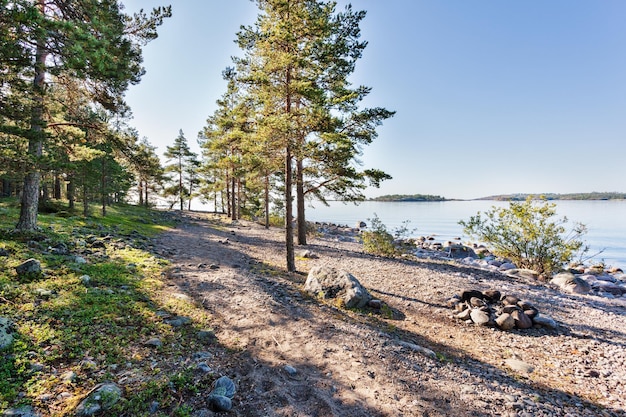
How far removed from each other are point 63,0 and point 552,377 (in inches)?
614

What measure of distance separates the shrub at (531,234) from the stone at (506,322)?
805cm

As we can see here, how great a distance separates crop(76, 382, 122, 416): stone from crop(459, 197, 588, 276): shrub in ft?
52.3

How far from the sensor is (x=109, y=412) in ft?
10.2

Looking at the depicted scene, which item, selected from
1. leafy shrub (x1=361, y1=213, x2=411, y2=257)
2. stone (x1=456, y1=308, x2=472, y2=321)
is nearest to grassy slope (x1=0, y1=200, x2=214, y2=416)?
stone (x1=456, y1=308, x2=472, y2=321)

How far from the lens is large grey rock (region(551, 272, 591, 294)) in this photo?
36.4ft

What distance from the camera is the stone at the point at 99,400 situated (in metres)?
3.09

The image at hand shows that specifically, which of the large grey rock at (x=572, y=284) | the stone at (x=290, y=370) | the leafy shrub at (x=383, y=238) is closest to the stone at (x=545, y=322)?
the large grey rock at (x=572, y=284)

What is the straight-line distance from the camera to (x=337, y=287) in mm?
8273

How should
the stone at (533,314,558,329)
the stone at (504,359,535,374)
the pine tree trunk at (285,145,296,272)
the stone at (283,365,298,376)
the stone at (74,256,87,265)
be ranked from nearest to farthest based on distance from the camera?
the stone at (283,365,298,376), the stone at (504,359,535,374), the stone at (533,314,558,329), the stone at (74,256,87,265), the pine tree trunk at (285,145,296,272)

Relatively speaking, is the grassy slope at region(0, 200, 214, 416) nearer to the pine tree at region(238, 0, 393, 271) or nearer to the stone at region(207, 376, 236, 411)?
the stone at region(207, 376, 236, 411)

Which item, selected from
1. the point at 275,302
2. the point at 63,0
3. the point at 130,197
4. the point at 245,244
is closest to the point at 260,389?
the point at 275,302

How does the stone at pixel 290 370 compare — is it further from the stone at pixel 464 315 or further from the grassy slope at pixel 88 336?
the stone at pixel 464 315

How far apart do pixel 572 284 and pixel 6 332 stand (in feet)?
54.7

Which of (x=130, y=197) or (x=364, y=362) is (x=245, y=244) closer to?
(x=364, y=362)
